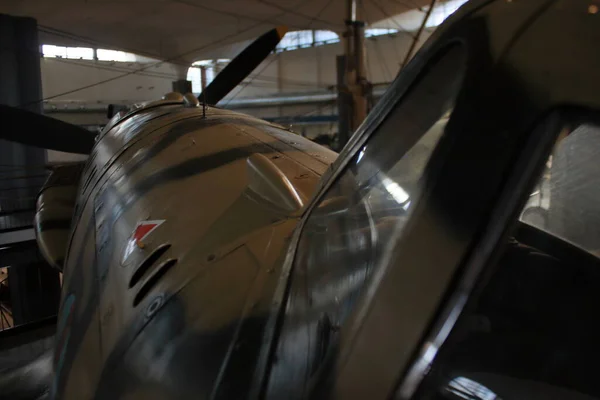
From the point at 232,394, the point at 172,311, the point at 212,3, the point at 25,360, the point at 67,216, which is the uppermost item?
the point at 212,3

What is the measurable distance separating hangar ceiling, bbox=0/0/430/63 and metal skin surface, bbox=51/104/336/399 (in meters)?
9.09

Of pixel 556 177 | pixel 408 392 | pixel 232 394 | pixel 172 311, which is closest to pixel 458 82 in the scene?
pixel 556 177

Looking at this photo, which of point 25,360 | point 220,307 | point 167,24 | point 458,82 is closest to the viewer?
point 458,82

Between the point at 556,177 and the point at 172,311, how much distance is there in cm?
120

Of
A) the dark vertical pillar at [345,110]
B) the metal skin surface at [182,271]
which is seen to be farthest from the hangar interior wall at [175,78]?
the metal skin surface at [182,271]

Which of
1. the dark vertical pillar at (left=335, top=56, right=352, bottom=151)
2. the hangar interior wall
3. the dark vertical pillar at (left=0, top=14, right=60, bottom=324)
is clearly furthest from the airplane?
the hangar interior wall

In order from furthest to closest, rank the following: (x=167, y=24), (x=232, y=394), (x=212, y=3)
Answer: (x=167, y=24) → (x=212, y=3) → (x=232, y=394)

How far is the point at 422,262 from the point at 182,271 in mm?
1077

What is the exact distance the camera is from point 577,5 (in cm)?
64

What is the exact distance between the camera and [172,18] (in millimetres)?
13102

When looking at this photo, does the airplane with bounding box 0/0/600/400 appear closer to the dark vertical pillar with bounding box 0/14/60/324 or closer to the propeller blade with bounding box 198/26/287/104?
the propeller blade with bounding box 198/26/287/104

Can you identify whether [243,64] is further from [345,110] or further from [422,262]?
[422,262]

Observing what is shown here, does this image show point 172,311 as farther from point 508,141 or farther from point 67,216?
point 67,216

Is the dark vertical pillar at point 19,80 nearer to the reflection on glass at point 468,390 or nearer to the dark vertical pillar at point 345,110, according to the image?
the dark vertical pillar at point 345,110
